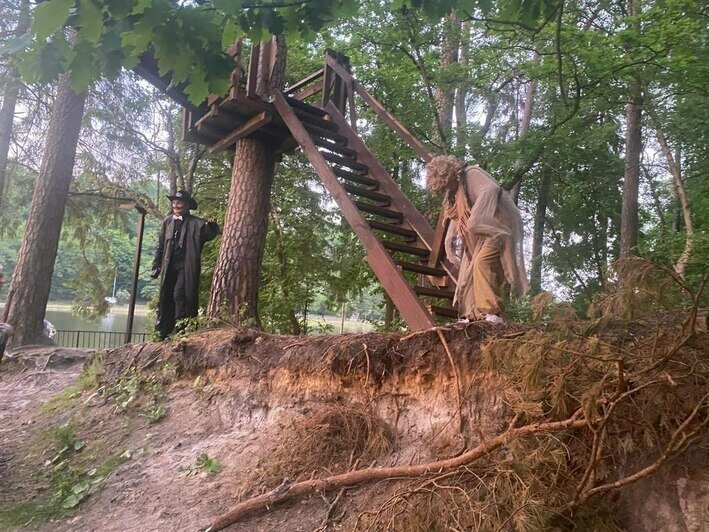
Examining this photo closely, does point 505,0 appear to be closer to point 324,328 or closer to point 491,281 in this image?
point 491,281

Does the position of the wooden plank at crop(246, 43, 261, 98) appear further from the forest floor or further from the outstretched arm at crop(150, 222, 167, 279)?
the forest floor

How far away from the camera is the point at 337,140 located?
26.6 feet

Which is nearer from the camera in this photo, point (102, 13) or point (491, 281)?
point (102, 13)

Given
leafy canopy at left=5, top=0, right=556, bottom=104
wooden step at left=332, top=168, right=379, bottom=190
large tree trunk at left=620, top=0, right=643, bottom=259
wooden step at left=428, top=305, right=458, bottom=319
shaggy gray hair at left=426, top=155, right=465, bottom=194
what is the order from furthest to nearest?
large tree trunk at left=620, top=0, right=643, bottom=259
wooden step at left=332, top=168, right=379, bottom=190
wooden step at left=428, top=305, right=458, bottom=319
shaggy gray hair at left=426, top=155, right=465, bottom=194
leafy canopy at left=5, top=0, right=556, bottom=104

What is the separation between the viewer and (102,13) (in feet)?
7.45

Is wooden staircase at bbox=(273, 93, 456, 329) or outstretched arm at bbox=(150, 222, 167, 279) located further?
outstretched arm at bbox=(150, 222, 167, 279)

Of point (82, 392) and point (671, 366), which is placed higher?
point (671, 366)

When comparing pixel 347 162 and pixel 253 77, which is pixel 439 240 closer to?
pixel 347 162

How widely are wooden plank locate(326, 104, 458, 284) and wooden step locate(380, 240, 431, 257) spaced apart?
319 mm

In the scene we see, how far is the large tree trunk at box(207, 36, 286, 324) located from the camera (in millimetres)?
7312

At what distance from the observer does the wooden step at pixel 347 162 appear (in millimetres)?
7367

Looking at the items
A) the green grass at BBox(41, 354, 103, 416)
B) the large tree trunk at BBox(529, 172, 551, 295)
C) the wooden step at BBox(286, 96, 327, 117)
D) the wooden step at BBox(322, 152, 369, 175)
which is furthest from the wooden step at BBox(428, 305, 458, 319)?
the large tree trunk at BBox(529, 172, 551, 295)

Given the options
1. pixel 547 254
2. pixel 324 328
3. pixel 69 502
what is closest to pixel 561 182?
pixel 547 254

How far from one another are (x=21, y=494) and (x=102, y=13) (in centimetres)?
467
